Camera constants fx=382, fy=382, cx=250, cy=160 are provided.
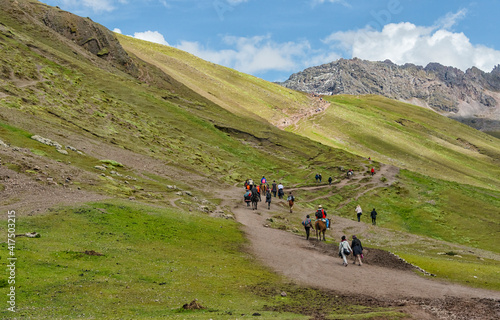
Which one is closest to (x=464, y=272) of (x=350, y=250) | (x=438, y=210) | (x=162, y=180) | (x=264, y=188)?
(x=350, y=250)

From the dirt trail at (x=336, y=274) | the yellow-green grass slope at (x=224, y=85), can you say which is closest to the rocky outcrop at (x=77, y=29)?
the yellow-green grass slope at (x=224, y=85)

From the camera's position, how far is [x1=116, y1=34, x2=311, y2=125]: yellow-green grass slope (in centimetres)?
13675

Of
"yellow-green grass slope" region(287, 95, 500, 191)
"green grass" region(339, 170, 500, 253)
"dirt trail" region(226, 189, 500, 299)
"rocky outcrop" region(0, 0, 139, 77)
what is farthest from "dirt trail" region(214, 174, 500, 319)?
"rocky outcrop" region(0, 0, 139, 77)

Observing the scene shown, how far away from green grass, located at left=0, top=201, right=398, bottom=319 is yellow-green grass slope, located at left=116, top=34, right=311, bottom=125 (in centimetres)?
9834

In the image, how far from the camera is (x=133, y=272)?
67.3 ft

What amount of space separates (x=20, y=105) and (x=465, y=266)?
59547mm

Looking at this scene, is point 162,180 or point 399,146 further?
point 399,146

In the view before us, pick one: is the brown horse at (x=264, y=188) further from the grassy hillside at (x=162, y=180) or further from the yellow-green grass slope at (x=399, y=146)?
the yellow-green grass slope at (x=399, y=146)

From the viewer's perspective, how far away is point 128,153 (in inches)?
2298

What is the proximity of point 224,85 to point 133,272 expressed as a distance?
459 feet

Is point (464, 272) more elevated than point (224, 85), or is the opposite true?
point (224, 85)

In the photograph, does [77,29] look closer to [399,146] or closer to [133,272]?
[133,272]

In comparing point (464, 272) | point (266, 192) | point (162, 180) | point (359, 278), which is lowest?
point (359, 278)

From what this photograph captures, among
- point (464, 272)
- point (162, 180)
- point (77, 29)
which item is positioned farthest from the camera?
point (77, 29)
